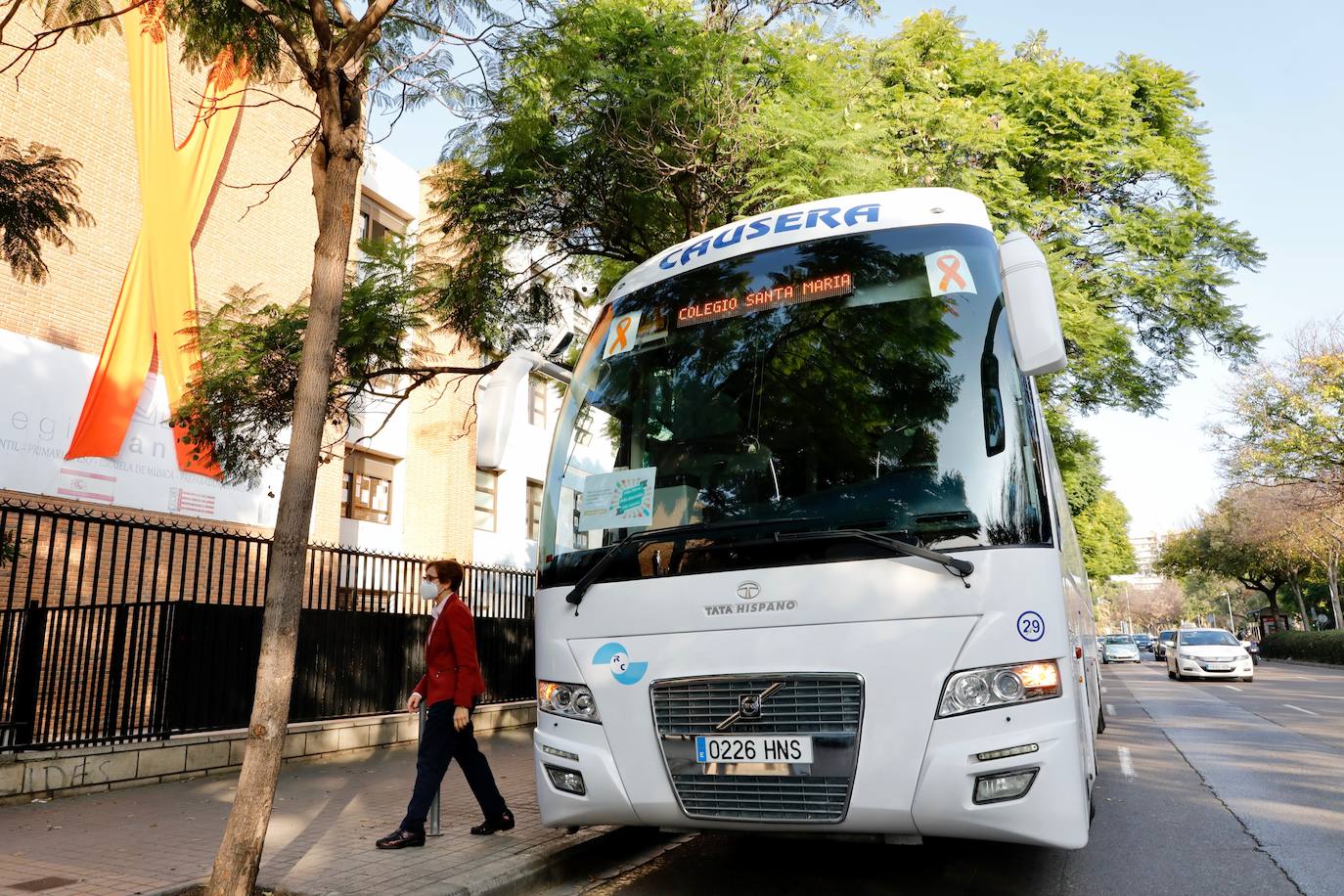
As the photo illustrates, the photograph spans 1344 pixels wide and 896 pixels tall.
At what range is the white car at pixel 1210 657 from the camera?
88.4ft

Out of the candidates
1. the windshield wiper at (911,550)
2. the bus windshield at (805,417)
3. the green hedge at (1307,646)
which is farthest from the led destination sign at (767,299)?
the green hedge at (1307,646)

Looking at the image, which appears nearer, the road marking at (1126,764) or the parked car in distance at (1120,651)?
the road marking at (1126,764)

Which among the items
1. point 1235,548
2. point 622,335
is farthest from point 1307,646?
point 622,335

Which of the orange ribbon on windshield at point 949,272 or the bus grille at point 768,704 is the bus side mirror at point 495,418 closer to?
the bus grille at point 768,704

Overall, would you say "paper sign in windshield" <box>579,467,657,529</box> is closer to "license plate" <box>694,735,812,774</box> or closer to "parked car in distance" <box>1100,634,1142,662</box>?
"license plate" <box>694,735,812,774</box>

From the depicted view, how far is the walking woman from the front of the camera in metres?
6.24

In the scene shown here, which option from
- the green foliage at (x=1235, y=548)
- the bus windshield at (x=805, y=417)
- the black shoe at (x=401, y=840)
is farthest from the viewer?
the green foliage at (x=1235, y=548)

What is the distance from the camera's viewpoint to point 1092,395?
1933cm

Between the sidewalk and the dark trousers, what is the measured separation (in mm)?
203

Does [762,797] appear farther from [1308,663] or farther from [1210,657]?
[1308,663]

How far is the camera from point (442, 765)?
621cm

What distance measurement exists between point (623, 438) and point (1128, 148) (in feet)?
55.0

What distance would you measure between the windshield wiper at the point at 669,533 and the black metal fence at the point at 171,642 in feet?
11.2

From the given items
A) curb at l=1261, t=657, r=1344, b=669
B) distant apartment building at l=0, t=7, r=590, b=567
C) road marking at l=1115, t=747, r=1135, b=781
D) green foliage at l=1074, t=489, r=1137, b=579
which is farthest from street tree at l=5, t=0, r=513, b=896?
curb at l=1261, t=657, r=1344, b=669
